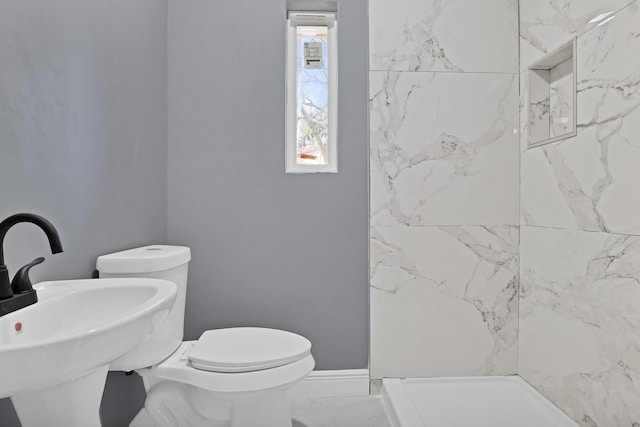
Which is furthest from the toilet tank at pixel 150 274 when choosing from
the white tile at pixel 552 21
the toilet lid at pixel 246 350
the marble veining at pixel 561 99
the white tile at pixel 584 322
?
the white tile at pixel 552 21

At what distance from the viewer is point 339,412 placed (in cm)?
181

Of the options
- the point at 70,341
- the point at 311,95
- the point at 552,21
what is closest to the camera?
the point at 70,341

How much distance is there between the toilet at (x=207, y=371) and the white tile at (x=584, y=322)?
3.28 feet

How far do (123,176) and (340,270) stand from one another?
1031 millimetres

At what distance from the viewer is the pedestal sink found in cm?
63

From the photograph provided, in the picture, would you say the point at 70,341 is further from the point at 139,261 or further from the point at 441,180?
the point at 441,180

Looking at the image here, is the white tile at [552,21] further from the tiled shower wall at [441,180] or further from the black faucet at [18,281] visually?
the black faucet at [18,281]

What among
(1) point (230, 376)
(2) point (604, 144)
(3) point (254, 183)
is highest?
(2) point (604, 144)

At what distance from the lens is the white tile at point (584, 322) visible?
1284 mm

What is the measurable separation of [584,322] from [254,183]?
4.77 ft

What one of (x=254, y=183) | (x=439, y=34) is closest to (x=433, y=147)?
(x=439, y=34)

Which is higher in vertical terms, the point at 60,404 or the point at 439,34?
the point at 439,34

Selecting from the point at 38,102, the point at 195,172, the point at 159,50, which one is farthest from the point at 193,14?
the point at 38,102

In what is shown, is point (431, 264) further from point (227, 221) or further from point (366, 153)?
point (227, 221)
